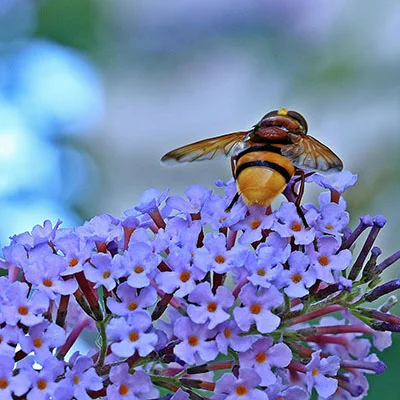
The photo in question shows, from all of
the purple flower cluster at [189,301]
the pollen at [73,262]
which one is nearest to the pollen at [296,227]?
the purple flower cluster at [189,301]

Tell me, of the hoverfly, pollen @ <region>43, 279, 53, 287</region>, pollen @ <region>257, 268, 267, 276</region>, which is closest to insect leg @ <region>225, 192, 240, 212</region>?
the hoverfly

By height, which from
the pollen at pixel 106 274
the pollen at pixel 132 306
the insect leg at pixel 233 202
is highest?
the insect leg at pixel 233 202

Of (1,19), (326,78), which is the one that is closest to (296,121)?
(326,78)

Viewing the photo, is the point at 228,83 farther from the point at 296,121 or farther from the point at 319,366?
the point at 319,366

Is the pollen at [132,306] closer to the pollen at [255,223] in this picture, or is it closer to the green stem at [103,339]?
the green stem at [103,339]

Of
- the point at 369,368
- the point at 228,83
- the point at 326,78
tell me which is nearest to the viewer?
the point at 369,368

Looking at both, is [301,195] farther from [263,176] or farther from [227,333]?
[227,333]

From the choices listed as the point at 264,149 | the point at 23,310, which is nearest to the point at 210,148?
the point at 264,149
